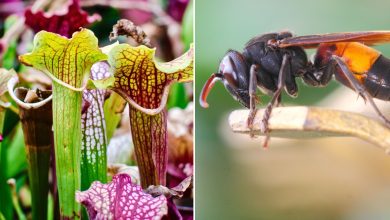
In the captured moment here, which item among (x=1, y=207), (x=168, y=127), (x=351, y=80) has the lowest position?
(x=1, y=207)

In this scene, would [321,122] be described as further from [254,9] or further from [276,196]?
[254,9]

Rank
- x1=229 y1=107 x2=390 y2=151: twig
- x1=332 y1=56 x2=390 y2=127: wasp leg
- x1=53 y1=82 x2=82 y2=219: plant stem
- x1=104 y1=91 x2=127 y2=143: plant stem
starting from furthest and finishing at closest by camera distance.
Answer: x1=104 y1=91 x2=127 y2=143: plant stem < x1=53 y1=82 x2=82 y2=219: plant stem < x1=332 y1=56 x2=390 y2=127: wasp leg < x1=229 y1=107 x2=390 y2=151: twig

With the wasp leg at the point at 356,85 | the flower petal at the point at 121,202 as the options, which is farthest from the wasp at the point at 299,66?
the flower petal at the point at 121,202

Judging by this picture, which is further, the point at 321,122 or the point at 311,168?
the point at 311,168

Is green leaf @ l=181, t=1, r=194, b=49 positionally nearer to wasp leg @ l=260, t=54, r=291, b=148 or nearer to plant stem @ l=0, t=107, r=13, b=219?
wasp leg @ l=260, t=54, r=291, b=148

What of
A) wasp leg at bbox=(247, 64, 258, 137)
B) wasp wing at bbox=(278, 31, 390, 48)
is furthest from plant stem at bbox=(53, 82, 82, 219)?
wasp wing at bbox=(278, 31, 390, 48)

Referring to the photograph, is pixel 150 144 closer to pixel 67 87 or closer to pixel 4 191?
pixel 67 87

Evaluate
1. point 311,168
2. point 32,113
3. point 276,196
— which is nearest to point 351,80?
point 311,168
